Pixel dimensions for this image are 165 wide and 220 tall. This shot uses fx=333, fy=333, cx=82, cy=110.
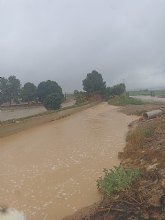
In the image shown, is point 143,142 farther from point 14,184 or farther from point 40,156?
point 14,184

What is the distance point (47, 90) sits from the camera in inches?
1590

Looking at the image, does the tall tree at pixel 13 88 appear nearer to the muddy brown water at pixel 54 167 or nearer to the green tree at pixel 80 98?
the green tree at pixel 80 98

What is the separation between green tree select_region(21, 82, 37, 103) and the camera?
46041mm

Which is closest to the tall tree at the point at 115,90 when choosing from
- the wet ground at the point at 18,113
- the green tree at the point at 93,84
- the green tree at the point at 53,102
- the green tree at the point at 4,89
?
the green tree at the point at 93,84

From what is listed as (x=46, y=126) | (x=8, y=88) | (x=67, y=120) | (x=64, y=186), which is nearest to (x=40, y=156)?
(x=64, y=186)

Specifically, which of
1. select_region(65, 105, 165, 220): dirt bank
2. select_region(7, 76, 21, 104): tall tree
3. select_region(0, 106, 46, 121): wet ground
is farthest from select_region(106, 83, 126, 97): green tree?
select_region(65, 105, 165, 220): dirt bank

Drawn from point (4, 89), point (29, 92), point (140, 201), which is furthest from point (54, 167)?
point (4, 89)

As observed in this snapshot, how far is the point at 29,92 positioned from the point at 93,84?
9.19 metres

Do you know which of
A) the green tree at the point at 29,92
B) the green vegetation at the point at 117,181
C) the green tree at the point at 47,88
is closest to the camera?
the green vegetation at the point at 117,181

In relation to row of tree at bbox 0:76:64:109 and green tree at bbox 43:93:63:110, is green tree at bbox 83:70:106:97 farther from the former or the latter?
green tree at bbox 43:93:63:110

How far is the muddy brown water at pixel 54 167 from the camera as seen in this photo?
26.9 feet

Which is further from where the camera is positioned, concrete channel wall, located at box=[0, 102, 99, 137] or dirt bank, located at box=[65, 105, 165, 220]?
concrete channel wall, located at box=[0, 102, 99, 137]

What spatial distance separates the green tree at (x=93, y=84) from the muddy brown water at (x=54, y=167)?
24.8 m

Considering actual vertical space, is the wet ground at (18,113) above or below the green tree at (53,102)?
below
